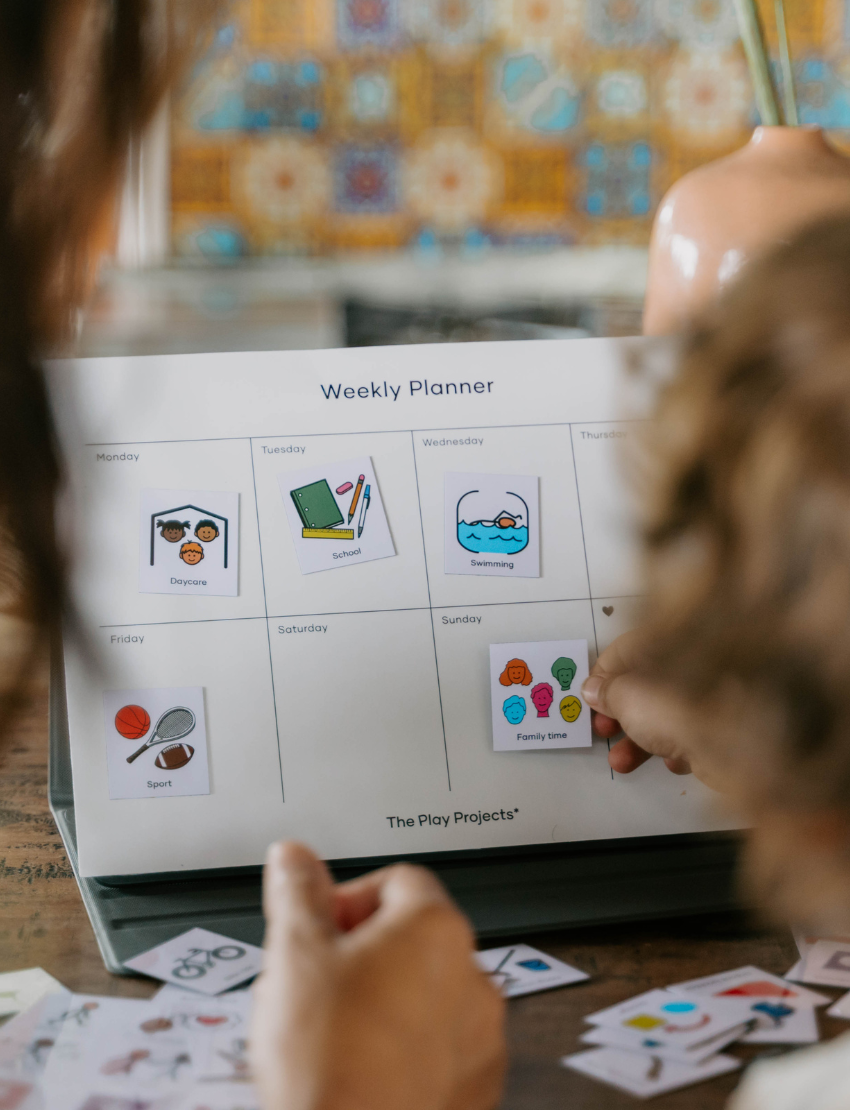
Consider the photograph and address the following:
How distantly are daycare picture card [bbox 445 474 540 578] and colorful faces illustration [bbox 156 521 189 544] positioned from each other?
0.22 metres

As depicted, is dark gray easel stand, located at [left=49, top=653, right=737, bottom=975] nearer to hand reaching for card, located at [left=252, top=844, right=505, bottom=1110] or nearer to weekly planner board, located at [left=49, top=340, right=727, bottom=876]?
weekly planner board, located at [left=49, top=340, right=727, bottom=876]

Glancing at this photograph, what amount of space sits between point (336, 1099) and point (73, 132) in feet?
1.29

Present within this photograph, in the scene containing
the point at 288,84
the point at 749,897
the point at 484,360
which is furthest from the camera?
the point at 288,84

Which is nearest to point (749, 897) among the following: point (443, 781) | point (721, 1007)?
point (721, 1007)

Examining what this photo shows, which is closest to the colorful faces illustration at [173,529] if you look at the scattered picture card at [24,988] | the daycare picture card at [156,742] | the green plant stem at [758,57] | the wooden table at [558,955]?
the daycare picture card at [156,742]

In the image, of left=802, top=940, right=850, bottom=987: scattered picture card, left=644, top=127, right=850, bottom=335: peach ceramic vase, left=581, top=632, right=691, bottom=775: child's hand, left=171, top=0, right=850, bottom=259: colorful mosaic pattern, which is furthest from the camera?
left=171, top=0, right=850, bottom=259: colorful mosaic pattern

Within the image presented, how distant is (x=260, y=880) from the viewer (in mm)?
819

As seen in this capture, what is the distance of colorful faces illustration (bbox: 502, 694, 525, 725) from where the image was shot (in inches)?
33.2

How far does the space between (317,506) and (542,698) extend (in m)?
0.24

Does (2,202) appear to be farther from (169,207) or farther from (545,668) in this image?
(169,207)

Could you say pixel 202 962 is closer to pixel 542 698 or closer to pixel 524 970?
pixel 524 970

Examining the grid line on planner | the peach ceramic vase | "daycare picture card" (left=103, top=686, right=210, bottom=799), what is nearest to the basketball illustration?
"daycare picture card" (left=103, top=686, right=210, bottom=799)

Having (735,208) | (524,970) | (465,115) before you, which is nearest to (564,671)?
(524,970)

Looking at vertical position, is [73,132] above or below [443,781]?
above
